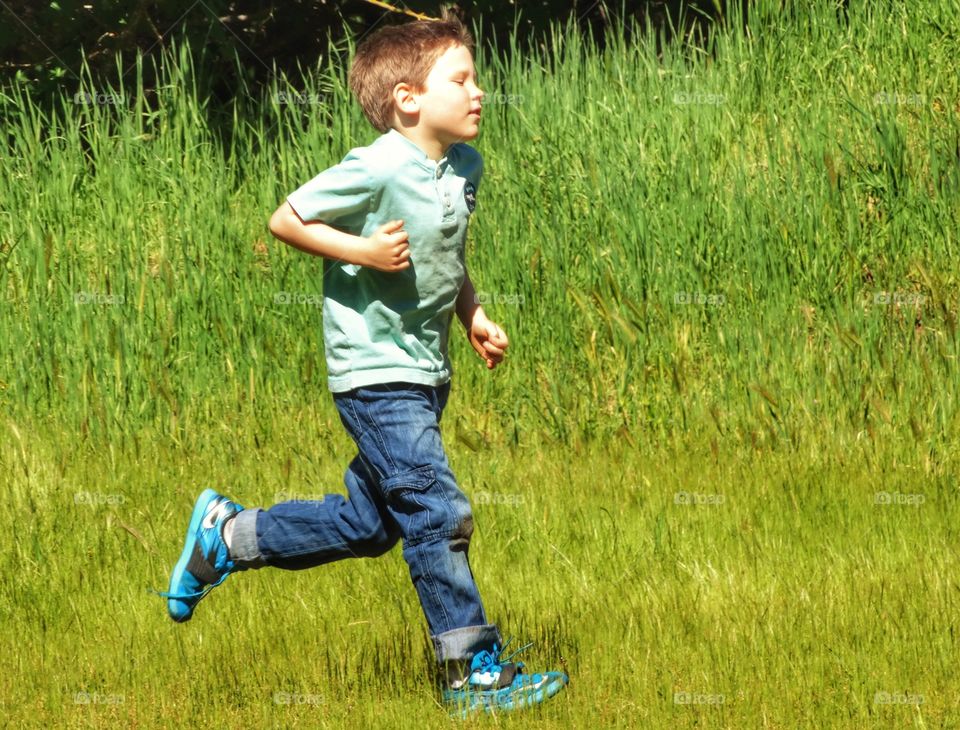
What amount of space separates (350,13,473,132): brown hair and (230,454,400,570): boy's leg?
33.8 inches

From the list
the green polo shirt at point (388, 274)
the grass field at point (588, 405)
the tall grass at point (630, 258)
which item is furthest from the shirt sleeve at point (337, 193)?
the tall grass at point (630, 258)

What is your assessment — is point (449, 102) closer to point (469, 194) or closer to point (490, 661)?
point (469, 194)

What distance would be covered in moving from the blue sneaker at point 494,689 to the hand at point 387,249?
0.95m

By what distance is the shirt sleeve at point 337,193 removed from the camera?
315 cm

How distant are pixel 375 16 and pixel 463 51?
19.6 feet

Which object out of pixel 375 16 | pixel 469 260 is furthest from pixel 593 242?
pixel 375 16

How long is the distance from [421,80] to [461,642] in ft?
4.37

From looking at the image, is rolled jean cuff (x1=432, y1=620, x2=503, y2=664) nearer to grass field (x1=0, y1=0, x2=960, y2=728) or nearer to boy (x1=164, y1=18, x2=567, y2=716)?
boy (x1=164, y1=18, x2=567, y2=716)

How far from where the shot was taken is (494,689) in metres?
3.26

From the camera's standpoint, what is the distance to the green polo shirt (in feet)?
10.4

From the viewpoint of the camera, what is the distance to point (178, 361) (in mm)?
5730

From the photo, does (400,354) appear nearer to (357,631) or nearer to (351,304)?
(351,304)

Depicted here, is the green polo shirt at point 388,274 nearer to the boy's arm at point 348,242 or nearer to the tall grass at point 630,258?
the boy's arm at point 348,242

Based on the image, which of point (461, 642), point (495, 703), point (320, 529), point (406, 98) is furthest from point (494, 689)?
point (406, 98)
